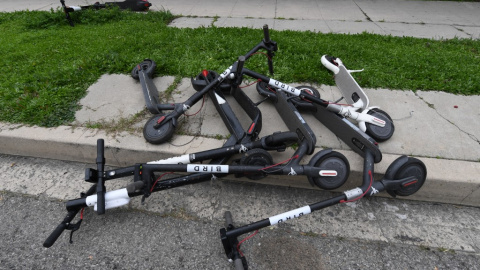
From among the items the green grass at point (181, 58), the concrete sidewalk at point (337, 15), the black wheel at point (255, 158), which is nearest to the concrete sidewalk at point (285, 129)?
the green grass at point (181, 58)

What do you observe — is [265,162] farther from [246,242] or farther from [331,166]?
[246,242]

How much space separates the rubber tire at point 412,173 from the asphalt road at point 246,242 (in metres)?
0.31

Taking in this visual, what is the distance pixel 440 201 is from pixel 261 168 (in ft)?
6.75

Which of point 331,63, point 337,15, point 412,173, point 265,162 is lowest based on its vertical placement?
point 265,162

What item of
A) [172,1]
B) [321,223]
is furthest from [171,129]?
[172,1]

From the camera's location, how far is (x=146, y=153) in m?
3.16

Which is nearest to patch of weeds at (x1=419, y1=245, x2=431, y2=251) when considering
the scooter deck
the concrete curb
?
the concrete curb

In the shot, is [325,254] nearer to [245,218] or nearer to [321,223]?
[321,223]

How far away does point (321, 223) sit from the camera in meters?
2.72

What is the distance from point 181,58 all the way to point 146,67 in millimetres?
749

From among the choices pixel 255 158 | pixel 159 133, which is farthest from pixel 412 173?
pixel 159 133

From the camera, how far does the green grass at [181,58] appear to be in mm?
4082

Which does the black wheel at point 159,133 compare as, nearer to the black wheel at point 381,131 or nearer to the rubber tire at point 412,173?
the black wheel at point 381,131

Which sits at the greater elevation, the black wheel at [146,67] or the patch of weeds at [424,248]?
the black wheel at [146,67]
